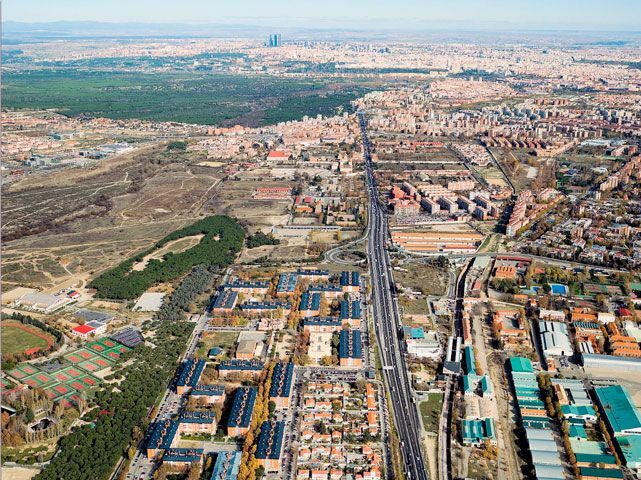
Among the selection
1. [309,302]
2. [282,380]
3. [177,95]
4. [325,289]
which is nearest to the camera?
[282,380]

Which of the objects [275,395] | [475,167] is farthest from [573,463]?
[475,167]

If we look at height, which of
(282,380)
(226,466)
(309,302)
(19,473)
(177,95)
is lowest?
(19,473)

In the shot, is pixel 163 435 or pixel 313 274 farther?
pixel 313 274

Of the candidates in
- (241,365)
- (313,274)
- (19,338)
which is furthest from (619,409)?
(19,338)

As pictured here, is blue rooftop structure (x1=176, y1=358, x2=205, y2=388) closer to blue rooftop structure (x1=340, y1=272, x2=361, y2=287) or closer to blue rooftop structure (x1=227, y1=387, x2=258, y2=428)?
blue rooftop structure (x1=227, y1=387, x2=258, y2=428)

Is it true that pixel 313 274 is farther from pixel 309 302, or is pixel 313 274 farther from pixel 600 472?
pixel 600 472

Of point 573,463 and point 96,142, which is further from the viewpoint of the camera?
point 96,142

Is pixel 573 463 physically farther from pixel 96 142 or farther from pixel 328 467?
pixel 96 142
